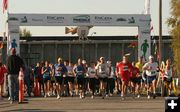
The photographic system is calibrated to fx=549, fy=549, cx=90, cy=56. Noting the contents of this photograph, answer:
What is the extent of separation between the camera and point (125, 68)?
22.0m

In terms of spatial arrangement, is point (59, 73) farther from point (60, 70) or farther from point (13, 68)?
point (13, 68)

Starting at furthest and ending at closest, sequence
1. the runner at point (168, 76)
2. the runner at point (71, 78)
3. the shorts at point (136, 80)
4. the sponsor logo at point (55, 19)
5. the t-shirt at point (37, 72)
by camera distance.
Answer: the sponsor logo at point (55, 19) < the t-shirt at point (37, 72) < the shorts at point (136, 80) < the runner at point (71, 78) < the runner at point (168, 76)

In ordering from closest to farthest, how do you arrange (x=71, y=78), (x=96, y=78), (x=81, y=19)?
(x=96, y=78) < (x=71, y=78) < (x=81, y=19)

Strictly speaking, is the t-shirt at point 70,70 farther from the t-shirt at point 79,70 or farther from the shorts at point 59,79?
the t-shirt at point 79,70

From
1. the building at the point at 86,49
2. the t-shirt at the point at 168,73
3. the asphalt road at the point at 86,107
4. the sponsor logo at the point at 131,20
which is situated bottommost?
the asphalt road at the point at 86,107

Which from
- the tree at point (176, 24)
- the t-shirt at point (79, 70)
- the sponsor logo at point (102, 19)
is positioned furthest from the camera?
the tree at point (176, 24)

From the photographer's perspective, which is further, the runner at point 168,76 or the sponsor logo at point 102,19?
the sponsor logo at point 102,19

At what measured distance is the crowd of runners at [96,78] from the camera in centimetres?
2258

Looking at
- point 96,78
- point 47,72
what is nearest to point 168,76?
point 96,78

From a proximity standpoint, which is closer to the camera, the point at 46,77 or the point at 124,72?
the point at 124,72

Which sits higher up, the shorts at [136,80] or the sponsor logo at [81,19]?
the sponsor logo at [81,19]

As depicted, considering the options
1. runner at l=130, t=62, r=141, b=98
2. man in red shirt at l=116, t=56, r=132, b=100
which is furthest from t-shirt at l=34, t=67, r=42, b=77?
man in red shirt at l=116, t=56, r=132, b=100

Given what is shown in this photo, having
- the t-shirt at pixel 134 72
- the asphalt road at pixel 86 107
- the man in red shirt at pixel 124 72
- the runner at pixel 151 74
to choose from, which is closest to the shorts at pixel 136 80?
the t-shirt at pixel 134 72

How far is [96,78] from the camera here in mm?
23953
